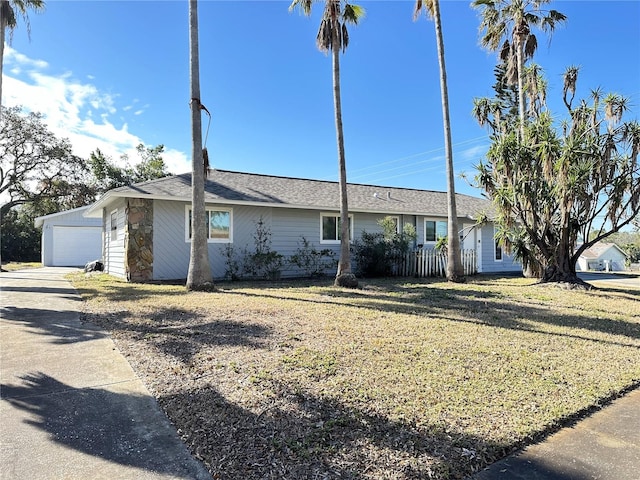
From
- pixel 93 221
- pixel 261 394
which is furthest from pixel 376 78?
pixel 93 221

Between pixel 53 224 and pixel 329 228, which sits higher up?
pixel 53 224

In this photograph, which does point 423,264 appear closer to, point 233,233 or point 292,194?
point 292,194

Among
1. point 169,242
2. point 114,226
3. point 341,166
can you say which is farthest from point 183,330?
point 114,226

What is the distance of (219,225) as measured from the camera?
1274 centimetres

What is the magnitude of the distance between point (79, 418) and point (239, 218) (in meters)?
10.4

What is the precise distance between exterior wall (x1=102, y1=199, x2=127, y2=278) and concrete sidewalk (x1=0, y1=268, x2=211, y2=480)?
316 inches

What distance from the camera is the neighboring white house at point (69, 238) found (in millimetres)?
23734

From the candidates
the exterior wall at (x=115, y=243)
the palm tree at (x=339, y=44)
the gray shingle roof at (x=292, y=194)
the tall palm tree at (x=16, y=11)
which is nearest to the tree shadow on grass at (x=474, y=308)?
the palm tree at (x=339, y=44)

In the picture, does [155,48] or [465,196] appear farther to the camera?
[465,196]

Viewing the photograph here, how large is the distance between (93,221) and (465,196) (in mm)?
23542

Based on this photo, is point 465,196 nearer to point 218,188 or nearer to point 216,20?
point 218,188

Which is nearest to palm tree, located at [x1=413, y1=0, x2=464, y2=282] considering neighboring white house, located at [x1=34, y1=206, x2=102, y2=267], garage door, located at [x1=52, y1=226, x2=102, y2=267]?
neighboring white house, located at [x1=34, y1=206, x2=102, y2=267]

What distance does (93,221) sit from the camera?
24.7 metres

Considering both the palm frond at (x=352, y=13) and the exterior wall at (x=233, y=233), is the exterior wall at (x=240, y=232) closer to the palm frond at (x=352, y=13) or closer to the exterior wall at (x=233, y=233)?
the exterior wall at (x=233, y=233)
